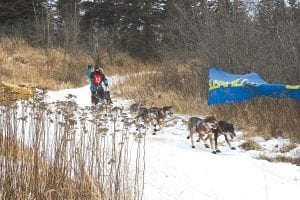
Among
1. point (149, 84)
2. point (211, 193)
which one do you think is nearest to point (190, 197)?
point (211, 193)

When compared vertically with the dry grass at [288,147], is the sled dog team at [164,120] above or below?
above

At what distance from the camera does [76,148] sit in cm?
340

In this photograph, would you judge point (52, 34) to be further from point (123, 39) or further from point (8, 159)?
point (8, 159)

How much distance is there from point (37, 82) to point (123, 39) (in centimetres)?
1360

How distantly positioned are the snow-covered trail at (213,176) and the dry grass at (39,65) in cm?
1117

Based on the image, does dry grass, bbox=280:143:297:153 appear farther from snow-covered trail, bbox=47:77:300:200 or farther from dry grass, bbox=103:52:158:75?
dry grass, bbox=103:52:158:75

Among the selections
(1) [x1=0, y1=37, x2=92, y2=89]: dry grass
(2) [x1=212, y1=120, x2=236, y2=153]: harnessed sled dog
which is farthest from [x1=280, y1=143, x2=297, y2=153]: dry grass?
(1) [x1=0, y1=37, x2=92, y2=89]: dry grass

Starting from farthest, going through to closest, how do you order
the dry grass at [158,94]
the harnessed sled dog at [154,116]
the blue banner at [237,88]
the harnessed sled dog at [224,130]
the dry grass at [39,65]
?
the dry grass at [39,65] → the dry grass at [158,94] → the harnessed sled dog at [154,116] → the blue banner at [237,88] → the harnessed sled dog at [224,130]

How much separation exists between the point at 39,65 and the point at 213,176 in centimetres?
1653

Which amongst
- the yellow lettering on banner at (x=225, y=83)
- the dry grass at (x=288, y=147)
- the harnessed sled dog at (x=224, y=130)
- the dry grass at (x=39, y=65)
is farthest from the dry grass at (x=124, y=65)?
the dry grass at (x=288, y=147)

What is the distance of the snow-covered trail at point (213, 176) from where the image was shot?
4961 mm

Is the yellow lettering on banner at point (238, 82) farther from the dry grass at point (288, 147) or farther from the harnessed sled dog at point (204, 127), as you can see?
the dry grass at point (288, 147)

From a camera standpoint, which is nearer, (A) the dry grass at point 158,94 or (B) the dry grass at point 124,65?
(A) the dry grass at point 158,94

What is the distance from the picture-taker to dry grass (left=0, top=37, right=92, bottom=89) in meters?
17.7
